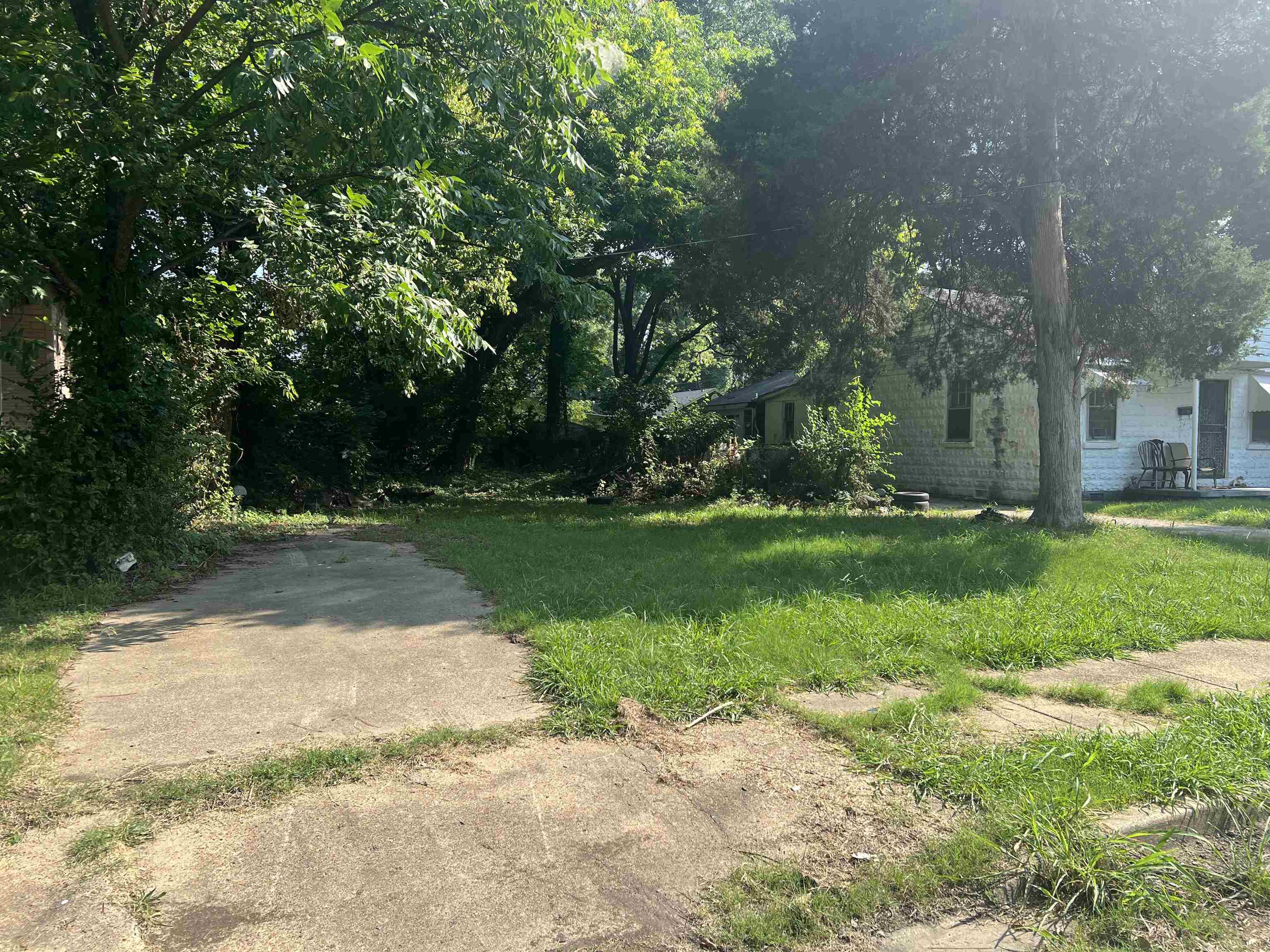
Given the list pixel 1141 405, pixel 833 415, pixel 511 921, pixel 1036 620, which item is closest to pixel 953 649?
pixel 1036 620

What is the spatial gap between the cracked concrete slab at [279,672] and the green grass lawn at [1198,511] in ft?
38.1

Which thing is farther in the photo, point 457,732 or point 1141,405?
point 1141,405

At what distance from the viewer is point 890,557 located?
27.4 feet

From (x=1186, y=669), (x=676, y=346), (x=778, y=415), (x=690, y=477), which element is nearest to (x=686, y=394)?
(x=676, y=346)

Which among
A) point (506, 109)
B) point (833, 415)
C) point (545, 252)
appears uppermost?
point (506, 109)

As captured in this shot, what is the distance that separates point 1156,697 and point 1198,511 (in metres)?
11.8

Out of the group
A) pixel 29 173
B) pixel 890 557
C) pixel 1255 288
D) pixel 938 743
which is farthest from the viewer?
pixel 1255 288

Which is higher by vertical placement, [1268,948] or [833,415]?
[833,415]

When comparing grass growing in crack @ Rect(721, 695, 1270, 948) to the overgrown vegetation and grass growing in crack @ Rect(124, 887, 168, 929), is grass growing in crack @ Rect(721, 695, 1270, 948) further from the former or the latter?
the overgrown vegetation

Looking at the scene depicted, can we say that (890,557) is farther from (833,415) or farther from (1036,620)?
(833,415)

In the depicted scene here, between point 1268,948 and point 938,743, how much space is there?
1.35m

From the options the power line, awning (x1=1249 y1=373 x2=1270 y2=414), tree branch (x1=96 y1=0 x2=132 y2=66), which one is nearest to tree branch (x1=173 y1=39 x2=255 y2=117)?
tree branch (x1=96 y1=0 x2=132 y2=66)

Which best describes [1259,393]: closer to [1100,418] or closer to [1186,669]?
[1100,418]

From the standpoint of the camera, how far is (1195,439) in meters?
17.9
